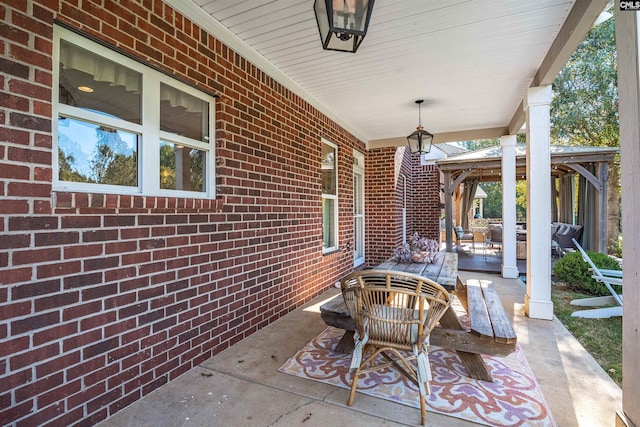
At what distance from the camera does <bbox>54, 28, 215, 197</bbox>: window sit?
166 cm

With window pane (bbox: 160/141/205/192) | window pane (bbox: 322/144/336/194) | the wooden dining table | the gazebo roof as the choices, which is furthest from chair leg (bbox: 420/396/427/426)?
the gazebo roof

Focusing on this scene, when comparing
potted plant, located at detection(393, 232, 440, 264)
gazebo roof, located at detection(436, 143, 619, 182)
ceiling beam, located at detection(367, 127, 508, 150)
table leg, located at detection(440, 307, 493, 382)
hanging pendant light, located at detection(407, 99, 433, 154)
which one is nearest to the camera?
table leg, located at detection(440, 307, 493, 382)

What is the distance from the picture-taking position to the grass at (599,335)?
A: 240 centimetres

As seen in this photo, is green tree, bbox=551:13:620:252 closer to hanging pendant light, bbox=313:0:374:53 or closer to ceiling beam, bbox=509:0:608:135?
ceiling beam, bbox=509:0:608:135

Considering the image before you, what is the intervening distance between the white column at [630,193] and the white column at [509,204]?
403cm

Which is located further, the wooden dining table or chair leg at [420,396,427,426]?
the wooden dining table

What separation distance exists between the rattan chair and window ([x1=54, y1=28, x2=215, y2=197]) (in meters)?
1.48

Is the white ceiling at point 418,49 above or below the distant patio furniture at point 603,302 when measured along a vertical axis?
above

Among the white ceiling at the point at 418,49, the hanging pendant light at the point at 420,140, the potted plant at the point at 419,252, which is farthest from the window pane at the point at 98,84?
the hanging pendant light at the point at 420,140

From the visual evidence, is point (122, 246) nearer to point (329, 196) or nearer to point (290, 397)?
point (290, 397)

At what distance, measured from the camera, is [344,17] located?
1.48 m

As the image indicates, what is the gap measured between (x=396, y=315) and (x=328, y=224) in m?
3.07

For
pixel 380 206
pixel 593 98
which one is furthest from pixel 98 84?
pixel 593 98

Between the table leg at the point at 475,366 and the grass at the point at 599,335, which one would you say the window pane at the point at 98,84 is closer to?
the table leg at the point at 475,366
